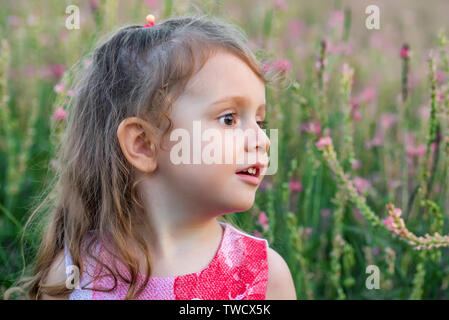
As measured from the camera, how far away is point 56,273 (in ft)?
4.21

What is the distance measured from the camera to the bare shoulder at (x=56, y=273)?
1.26 metres

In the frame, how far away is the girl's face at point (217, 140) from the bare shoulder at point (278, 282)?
22 centimetres

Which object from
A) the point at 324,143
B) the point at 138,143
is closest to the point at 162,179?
the point at 138,143

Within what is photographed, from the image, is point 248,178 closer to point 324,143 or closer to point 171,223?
point 171,223

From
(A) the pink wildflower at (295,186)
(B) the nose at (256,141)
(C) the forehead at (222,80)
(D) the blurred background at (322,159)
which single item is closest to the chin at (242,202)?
(B) the nose at (256,141)

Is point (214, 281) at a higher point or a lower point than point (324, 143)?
lower

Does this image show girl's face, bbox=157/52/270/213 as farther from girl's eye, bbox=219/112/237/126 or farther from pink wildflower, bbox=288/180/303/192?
pink wildflower, bbox=288/180/303/192

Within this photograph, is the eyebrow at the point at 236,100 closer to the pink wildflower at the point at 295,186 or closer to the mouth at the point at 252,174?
the mouth at the point at 252,174

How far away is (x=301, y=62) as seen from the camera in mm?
2725

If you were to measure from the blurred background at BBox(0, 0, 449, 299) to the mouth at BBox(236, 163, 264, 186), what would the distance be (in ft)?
1.04

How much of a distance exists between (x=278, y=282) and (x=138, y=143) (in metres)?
0.47
